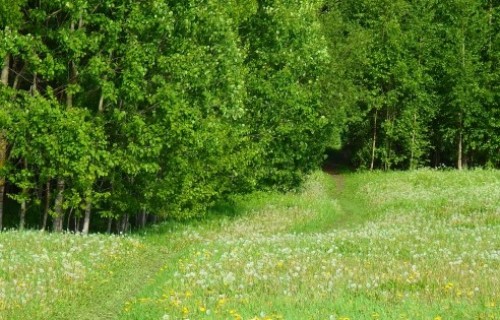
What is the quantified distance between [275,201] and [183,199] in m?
9.44

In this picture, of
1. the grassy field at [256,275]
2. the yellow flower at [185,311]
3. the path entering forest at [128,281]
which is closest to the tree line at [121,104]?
the path entering forest at [128,281]

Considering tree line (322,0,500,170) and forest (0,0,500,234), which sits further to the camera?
tree line (322,0,500,170)

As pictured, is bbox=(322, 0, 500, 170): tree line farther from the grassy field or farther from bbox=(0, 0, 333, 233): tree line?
the grassy field

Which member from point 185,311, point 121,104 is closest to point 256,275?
point 185,311

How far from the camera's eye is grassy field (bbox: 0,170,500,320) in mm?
11391

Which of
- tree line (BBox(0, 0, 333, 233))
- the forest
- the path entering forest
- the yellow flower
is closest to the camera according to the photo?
the yellow flower

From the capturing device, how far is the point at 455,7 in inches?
2160

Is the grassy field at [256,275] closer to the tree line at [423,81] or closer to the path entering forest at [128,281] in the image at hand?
the path entering forest at [128,281]

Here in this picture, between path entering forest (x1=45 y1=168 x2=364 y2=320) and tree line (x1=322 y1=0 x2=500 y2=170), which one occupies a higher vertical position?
tree line (x1=322 y1=0 x2=500 y2=170)

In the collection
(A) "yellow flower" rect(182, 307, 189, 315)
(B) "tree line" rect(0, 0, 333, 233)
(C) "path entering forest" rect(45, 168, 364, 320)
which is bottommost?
(C) "path entering forest" rect(45, 168, 364, 320)

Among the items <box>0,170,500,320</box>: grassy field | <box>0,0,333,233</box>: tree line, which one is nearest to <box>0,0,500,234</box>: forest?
<box>0,0,333,233</box>: tree line

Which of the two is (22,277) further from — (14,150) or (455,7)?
(455,7)

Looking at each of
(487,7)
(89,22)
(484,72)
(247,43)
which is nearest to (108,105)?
(89,22)

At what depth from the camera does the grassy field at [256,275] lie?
37.4ft
